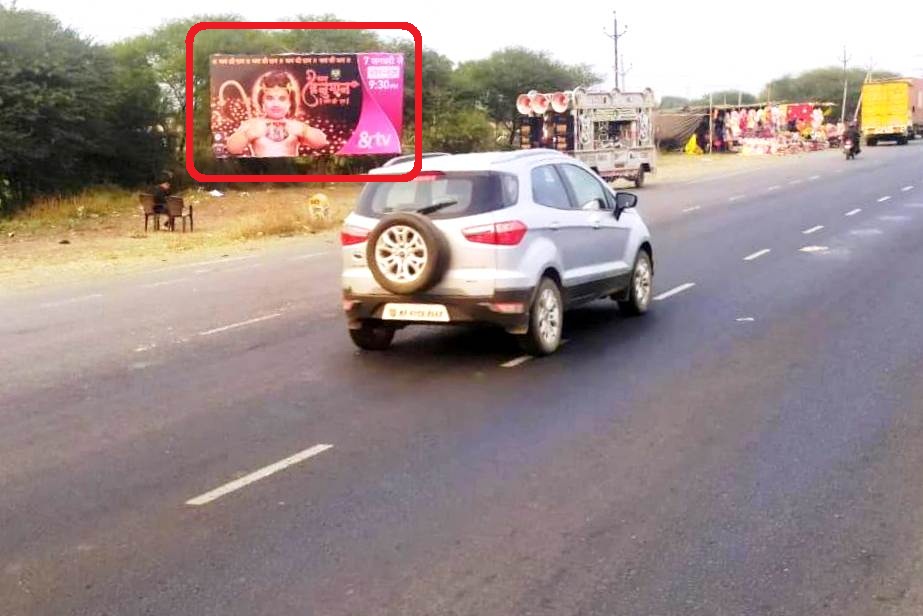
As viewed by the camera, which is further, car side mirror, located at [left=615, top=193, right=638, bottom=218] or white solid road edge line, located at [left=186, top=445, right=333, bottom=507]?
car side mirror, located at [left=615, top=193, right=638, bottom=218]

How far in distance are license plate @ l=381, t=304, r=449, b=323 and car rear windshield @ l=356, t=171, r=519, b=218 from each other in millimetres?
715

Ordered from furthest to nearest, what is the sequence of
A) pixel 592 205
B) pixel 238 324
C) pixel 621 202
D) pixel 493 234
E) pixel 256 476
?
pixel 238 324 < pixel 621 202 < pixel 592 205 < pixel 493 234 < pixel 256 476

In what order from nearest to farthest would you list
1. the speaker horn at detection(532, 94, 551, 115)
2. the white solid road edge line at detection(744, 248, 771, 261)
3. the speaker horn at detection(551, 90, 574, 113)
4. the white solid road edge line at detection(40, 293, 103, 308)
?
the white solid road edge line at detection(40, 293, 103, 308), the white solid road edge line at detection(744, 248, 771, 261), the speaker horn at detection(551, 90, 574, 113), the speaker horn at detection(532, 94, 551, 115)

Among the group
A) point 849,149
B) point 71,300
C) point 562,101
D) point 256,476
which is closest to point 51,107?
point 562,101

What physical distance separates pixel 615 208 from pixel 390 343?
2.54 meters

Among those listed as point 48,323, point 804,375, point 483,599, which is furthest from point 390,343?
point 483,599

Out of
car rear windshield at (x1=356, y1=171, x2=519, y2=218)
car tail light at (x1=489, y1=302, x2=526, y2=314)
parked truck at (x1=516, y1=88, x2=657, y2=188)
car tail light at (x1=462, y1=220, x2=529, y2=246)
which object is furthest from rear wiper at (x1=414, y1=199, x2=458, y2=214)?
parked truck at (x1=516, y1=88, x2=657, y2=188)

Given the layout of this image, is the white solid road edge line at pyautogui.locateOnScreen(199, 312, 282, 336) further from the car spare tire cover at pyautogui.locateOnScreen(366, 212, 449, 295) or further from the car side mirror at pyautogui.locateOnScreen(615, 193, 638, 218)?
the car side mirror at pyautogui.locateOnScreen(615, 193, 638, 218)

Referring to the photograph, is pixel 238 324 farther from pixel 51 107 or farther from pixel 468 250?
pixel 51 107

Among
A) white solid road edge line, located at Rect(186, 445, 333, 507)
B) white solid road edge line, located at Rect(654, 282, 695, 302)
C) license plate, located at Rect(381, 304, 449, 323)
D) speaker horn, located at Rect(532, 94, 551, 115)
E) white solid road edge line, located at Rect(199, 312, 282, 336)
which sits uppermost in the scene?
speaker horn, located at Rect(532, 94, 551, 115)

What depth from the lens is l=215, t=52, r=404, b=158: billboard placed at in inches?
1076

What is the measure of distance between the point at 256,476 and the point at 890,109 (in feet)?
218

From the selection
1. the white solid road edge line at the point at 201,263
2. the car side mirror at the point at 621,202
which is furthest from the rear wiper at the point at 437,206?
the white solid road edge line at the point at 201,263

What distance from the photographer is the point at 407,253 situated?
357 inches
